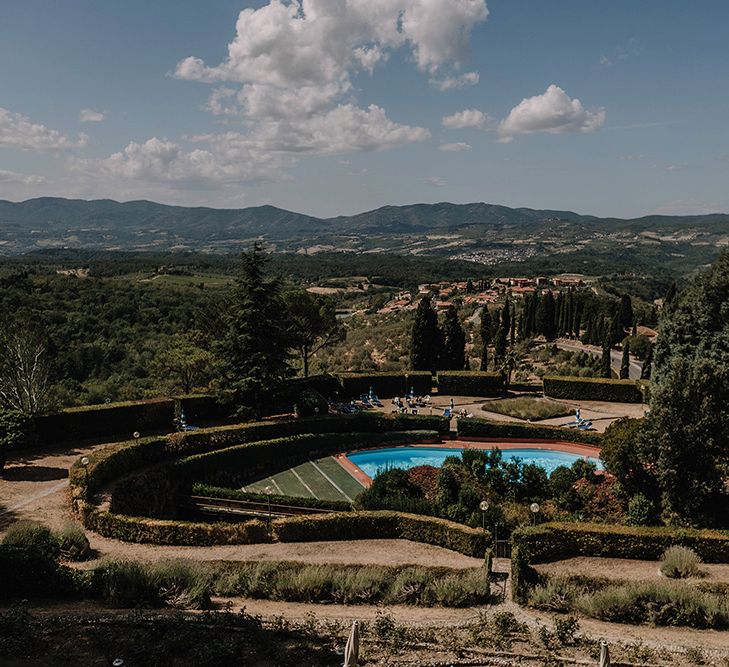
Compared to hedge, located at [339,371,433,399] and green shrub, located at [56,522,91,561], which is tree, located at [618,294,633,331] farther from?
green shrub, located at [56,522,91,561]

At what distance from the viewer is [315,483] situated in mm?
22844

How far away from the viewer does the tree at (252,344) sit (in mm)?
26344

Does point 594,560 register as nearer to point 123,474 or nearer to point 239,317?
point 123,474

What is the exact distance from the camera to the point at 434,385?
35.6m

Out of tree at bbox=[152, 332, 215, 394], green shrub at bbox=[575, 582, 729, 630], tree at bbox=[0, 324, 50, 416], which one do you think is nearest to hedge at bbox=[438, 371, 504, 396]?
tree at bbox=[152, 332, 215, 394]

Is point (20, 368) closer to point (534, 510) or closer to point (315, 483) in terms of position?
point (315, 483)

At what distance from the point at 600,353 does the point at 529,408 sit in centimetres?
3216

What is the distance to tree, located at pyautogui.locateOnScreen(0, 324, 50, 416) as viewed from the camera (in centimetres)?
2553

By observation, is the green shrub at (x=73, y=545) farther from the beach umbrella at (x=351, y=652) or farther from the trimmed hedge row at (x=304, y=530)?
the beach umbrella at (x=351, y=652)

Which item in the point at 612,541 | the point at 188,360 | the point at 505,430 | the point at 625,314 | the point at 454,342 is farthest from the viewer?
the point at 625,314

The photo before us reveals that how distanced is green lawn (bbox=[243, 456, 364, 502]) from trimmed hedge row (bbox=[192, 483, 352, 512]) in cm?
211

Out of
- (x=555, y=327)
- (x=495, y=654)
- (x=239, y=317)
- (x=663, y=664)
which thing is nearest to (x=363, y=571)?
(x=495, y=654)

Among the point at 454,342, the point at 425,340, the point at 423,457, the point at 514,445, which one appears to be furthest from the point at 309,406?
the point at 454,342

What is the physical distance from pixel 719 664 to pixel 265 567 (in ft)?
29.1
